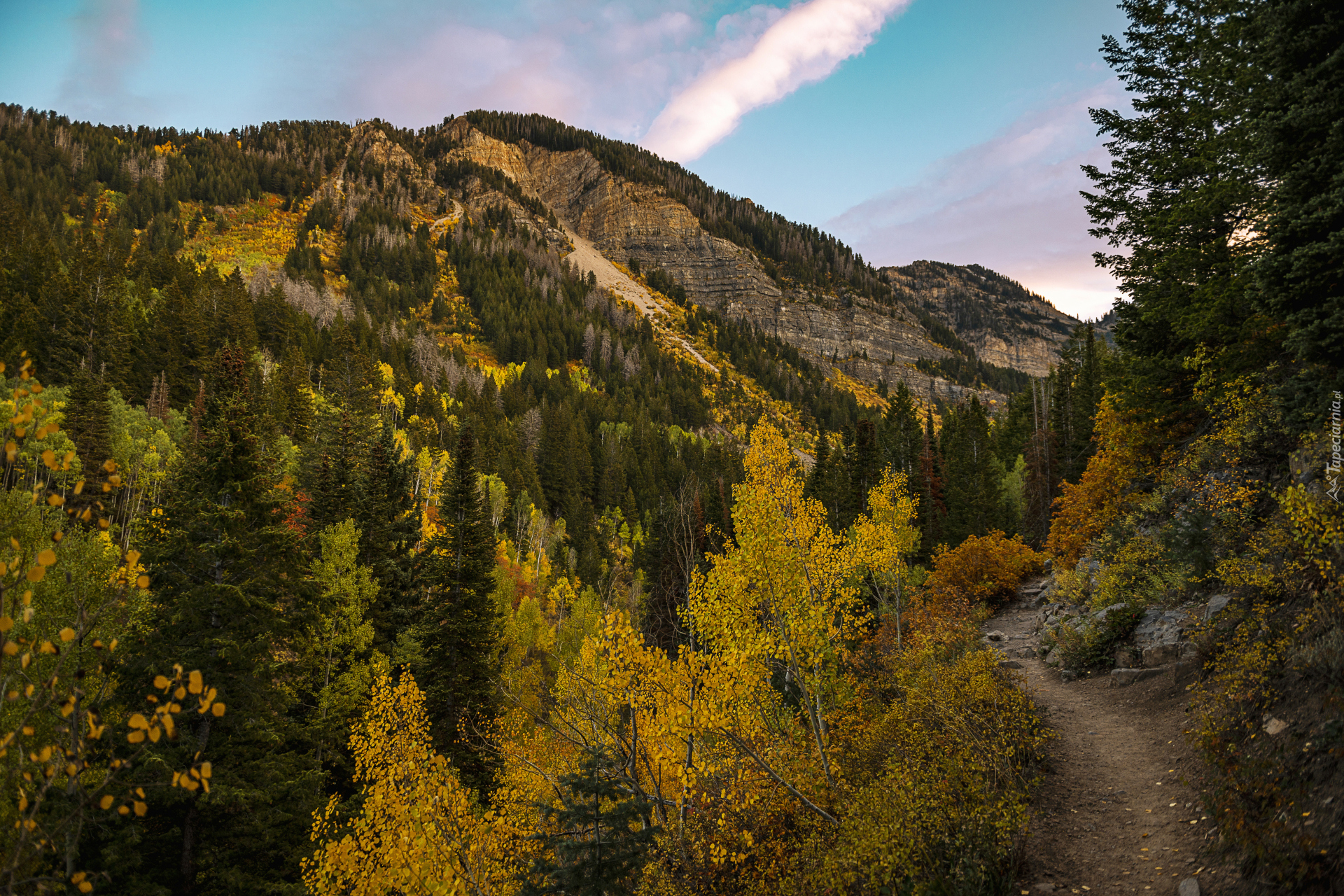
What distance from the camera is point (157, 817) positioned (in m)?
15.9

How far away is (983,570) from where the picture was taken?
32.7 m

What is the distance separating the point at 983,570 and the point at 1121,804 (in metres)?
23.3

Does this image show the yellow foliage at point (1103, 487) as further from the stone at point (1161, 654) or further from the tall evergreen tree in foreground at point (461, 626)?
the tall evergreen tree in foreground at point (461, 626)

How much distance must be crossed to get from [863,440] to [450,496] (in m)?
34.8

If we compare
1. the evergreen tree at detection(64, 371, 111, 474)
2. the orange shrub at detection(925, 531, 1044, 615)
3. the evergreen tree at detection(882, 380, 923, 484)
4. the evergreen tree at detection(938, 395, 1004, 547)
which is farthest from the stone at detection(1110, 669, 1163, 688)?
the evergreen tree at detection(64, 371, 111, 474)

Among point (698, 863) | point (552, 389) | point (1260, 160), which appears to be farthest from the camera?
point (552, 389)

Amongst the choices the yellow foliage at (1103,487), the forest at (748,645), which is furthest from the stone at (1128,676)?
the yellow foliage at (1103,487)

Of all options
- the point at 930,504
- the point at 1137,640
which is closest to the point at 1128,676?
the point at 1137,640

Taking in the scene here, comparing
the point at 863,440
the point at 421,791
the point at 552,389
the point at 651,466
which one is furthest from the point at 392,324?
the point at 421,791

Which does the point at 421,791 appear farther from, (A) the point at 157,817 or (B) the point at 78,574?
(B) the point at 78,574

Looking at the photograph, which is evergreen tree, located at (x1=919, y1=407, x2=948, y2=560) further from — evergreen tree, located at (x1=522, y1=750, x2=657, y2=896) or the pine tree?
evergreen tree, located at (x1=522, y1=750, x2=657, y2=896)

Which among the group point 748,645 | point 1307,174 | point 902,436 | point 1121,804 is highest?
point 1307,174

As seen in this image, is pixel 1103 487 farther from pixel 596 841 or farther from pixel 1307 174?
pixel 596 841

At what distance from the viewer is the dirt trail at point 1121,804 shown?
9125mm
